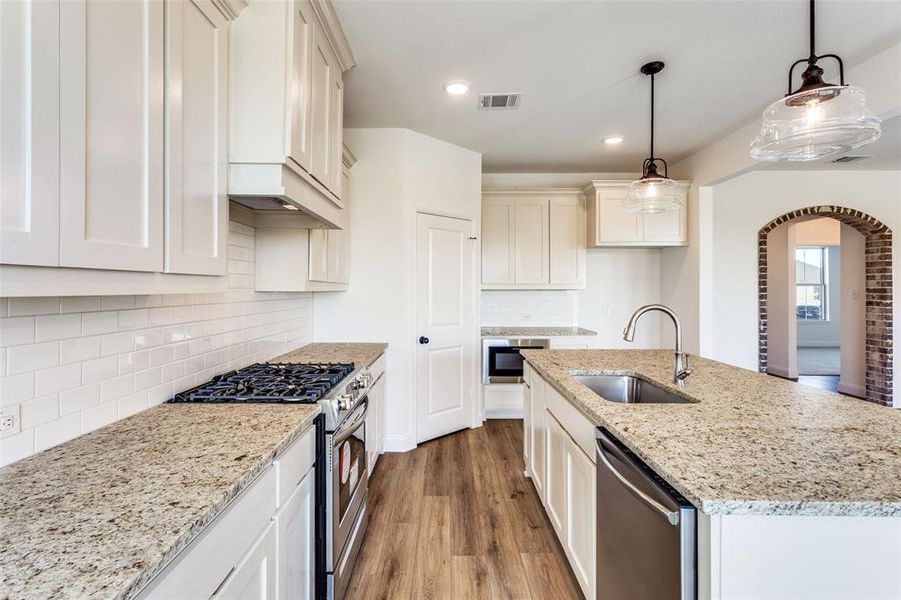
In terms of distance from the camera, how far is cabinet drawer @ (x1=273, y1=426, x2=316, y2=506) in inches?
48.3

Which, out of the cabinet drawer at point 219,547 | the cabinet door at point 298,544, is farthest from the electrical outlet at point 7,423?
the cabinet door at point 298,544

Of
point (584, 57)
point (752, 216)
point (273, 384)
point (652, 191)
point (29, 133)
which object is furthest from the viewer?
point (752, 216)

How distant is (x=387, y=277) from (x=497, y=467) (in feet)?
5.63

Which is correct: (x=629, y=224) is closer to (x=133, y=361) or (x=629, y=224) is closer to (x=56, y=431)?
(x=133, y=361)

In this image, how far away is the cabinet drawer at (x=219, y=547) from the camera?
0.74 meters

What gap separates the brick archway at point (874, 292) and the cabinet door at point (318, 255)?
4469 mm

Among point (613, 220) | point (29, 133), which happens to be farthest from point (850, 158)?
point (29, 133)

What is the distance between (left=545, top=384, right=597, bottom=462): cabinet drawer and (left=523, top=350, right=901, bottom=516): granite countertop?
0.18ft

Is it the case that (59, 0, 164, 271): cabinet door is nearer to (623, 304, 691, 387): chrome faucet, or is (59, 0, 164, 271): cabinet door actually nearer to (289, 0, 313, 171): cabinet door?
(289, 0, 313, 171): cabinet door

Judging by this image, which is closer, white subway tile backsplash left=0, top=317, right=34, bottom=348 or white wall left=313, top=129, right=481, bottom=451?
white subway tile backsplash left=0, top=317, right=34, bottom=348

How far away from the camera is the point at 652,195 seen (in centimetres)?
262

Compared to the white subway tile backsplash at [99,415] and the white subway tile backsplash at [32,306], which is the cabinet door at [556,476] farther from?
the white subway tile backsplash at [32,306]

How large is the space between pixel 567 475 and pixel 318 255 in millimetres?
1828

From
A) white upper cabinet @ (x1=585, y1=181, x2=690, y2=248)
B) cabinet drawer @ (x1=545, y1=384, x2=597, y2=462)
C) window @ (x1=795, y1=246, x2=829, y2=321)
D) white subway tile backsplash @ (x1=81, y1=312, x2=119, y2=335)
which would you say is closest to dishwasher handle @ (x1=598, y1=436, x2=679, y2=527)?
cabinet drawer @ (x1=545, y1=384, x2=597, y2=462)
